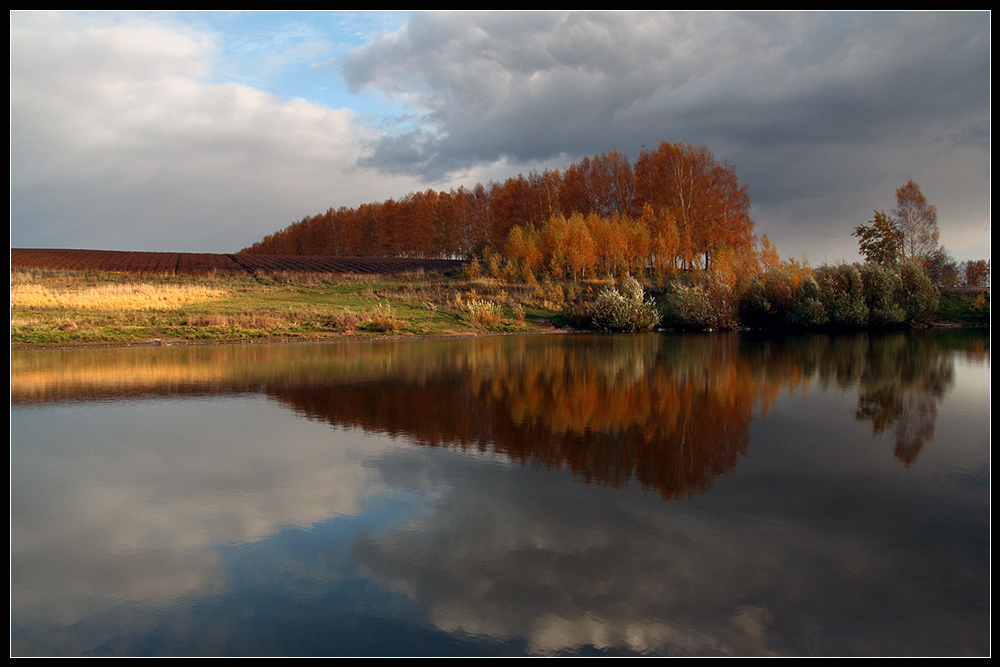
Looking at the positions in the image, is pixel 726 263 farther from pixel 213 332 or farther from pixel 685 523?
pixel 685 523

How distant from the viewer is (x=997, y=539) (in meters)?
4.96

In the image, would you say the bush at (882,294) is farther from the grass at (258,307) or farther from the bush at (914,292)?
the grass at (258,307)

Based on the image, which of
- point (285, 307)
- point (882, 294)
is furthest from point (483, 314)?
point (882, 294)

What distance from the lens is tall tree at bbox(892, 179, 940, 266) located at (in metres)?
48.9

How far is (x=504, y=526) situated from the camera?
5.18m

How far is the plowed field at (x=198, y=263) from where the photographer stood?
45.9 meters

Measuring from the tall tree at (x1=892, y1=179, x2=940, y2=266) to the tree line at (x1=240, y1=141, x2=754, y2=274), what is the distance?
501 inches

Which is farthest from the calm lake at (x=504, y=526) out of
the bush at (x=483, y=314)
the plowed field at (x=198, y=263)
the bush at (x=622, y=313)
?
the plowed field at (x=198, y=263)

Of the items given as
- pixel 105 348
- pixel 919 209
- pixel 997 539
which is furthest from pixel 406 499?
pixel 919 209

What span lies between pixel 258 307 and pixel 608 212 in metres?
35.0

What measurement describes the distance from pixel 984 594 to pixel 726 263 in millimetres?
37536

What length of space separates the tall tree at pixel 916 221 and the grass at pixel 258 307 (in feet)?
104

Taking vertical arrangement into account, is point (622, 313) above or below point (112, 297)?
below

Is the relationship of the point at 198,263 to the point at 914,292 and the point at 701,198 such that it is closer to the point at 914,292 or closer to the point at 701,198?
the point at 701,198
